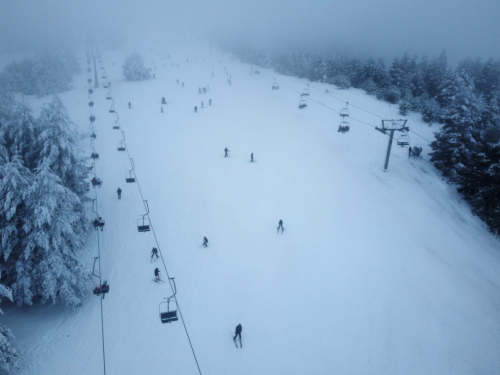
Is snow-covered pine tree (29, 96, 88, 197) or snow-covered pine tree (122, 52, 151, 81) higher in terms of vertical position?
snow-covered pine tree (122, 52, 151, 81)

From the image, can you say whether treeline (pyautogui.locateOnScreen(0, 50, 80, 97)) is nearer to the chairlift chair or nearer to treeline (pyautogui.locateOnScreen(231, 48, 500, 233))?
the chairlift chair

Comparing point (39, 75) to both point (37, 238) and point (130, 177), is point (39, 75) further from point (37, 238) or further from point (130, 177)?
point (37, 238)

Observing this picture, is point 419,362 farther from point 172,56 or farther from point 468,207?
point 172,56

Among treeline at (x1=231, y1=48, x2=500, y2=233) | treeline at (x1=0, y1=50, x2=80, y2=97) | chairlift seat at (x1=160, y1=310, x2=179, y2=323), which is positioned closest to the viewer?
chairlift seat at (x1=160, y1=310, x2=179, y2=323)

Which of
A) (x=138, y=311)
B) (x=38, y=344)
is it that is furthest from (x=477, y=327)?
(x=38, y=344)

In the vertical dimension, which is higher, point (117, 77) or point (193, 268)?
point (117, 77)

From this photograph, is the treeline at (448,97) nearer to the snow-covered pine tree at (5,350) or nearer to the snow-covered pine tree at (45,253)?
the snow-covered pine tree at (45,253)

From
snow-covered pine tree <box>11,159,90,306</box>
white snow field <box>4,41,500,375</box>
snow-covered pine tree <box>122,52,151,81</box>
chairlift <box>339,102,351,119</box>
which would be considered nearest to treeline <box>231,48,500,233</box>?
white snow field <box>4,41,500,375</box>
